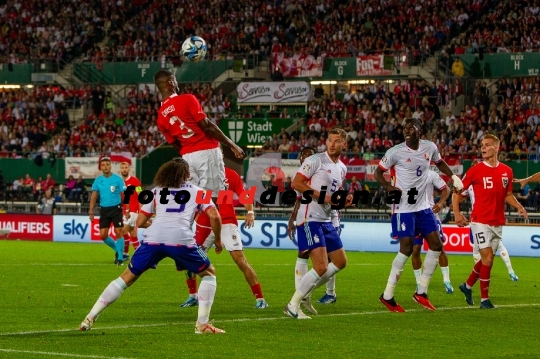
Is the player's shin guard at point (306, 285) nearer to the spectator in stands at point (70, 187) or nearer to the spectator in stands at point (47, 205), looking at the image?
the spectator in stands at point (47, 205)

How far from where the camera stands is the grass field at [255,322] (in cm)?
1065

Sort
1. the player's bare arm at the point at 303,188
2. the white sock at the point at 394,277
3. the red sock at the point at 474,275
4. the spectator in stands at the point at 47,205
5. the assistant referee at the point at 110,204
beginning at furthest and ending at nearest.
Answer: the spectator in stands at the point at 47,205
the assistant referee at the point at 110,204
the red sock at the point at 474,275
the white sock at the point at 394,277
the player's bare arm at the point at 303,188

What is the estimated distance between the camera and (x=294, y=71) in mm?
46062

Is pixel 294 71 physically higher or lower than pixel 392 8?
lower

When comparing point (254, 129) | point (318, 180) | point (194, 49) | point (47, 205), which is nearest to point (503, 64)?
point (254, 129)

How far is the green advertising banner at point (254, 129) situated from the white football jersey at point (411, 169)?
89.2ft

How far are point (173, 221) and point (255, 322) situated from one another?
91.4 inches

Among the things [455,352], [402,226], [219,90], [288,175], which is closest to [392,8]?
[219,90]

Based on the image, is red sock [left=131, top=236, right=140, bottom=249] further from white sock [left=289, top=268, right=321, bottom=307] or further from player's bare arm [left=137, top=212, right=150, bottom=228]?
player's bare arm [left=137, top=212, right=150, bottom=228]

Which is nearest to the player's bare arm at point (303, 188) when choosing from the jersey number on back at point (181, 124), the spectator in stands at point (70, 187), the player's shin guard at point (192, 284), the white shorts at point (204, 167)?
the white shorts at point (204, 167)

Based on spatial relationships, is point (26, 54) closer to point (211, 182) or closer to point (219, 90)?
point (219, 90)

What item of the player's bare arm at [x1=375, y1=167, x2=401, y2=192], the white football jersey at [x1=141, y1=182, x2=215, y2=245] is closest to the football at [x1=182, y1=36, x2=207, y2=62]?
the player's bare arm at [x1=375, y1=167, x2=401, y2=192]

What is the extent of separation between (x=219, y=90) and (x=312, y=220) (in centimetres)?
3435

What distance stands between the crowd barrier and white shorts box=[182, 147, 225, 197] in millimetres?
17708
